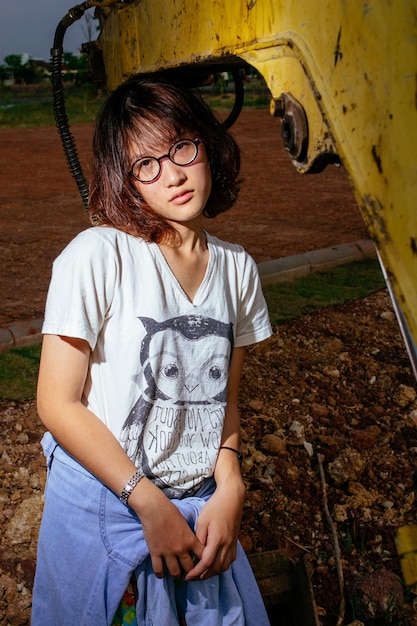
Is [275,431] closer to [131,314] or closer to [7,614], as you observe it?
[7,614]

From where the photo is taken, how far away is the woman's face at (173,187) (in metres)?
1.49

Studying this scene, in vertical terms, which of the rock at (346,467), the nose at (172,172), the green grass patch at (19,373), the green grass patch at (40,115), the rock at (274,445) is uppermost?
the green grass patch at (40,115)

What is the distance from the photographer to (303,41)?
1035 mm

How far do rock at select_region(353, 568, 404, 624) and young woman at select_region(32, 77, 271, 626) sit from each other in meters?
0.63

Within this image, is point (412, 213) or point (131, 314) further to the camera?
point (131, 314)

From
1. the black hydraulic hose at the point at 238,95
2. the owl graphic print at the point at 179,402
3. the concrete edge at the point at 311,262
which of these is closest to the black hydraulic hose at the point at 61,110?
the black hydraulic hose at the point at 238,95

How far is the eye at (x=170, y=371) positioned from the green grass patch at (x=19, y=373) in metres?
1.70

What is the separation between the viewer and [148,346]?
1.45m

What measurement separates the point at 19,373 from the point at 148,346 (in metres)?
1.99

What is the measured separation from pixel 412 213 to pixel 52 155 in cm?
1090

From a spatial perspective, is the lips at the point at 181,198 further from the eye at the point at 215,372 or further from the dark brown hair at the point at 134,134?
the eye at the point at 215,372

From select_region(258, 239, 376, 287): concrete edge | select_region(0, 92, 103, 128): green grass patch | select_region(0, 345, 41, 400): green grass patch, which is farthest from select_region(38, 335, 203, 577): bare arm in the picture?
select_region(0, 92, 103, 128): green grass patch

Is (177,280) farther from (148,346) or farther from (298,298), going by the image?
(298,298)

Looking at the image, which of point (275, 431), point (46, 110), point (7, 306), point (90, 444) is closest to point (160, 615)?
point (90, 444)
